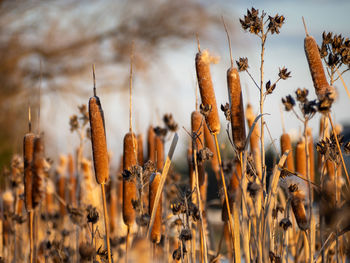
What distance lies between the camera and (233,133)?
0.79 meters

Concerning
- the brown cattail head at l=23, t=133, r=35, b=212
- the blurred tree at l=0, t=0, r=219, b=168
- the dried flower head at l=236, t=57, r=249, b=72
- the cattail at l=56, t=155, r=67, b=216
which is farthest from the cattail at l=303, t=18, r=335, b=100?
the blurred tree at l=0, t=0, r=219, b=168

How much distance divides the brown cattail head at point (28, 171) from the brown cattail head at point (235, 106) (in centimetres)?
47

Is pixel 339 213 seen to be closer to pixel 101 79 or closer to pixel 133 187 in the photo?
pixel 133 187

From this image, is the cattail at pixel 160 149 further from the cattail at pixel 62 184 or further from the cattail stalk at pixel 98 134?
the cattail at pixel 62 184

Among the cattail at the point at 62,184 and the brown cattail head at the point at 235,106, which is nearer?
the brown cattail head at the point at 235,106

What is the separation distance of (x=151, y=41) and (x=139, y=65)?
450 millimetres

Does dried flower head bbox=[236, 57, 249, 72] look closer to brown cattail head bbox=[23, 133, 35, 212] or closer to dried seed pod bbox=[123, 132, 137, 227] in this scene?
dried seed pod bbox=[123, 132, 137, 227]

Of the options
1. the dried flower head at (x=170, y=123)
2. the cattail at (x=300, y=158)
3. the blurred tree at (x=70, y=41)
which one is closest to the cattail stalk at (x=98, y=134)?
the dried flower head at (x=170, y=123)

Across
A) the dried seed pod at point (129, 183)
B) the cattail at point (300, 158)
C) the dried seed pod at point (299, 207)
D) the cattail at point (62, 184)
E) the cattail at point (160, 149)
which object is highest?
the cattail at point (62, 184)

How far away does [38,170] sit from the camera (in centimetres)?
89

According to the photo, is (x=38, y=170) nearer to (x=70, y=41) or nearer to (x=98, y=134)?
(x=98, y=134)

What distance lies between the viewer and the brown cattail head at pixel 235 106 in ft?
2.55

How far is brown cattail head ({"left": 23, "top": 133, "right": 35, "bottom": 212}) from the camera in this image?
0.95m

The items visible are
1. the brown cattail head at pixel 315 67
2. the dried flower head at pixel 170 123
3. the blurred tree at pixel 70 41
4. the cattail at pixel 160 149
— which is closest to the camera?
the brown cattail head at pixel 315 67
